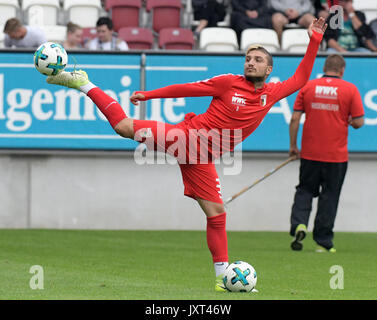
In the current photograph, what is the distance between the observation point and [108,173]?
14852mm

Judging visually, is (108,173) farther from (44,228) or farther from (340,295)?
(340,295)

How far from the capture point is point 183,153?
878cm

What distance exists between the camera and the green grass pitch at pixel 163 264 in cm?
824

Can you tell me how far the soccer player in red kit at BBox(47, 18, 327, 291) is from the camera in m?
8.77

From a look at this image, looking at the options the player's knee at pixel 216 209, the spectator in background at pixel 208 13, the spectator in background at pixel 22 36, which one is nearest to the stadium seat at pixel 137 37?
the spectator in background at pixel 208 13

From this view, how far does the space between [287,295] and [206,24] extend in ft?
34.3

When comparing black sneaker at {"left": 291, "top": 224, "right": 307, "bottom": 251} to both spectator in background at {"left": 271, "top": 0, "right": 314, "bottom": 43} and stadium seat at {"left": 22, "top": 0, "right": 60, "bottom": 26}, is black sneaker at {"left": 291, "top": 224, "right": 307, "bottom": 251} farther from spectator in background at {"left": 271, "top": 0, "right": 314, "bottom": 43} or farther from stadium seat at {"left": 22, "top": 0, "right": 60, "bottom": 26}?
stadium seat at {"left": 22, "top": 0, "right": 60, "bottom": 26}

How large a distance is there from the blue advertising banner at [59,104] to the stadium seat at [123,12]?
3593 mm

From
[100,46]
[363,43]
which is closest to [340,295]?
[100,46]

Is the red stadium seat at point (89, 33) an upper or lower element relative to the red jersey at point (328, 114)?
Result: upper

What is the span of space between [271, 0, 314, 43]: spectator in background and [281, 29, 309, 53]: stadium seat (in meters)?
0.61

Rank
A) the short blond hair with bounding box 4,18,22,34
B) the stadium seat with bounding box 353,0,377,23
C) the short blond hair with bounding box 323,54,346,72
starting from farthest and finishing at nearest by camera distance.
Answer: the stadium seat with bounding box 353,0,377,23
the short blond hair with bounding box 4,18,22,34
the short blond hair with bounding box 323,54,346,72

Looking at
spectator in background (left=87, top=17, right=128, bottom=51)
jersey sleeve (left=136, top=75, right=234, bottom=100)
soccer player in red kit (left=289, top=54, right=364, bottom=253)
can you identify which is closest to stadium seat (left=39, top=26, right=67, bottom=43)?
spectator in background (left=87, top=17, right=128, bottom=51)

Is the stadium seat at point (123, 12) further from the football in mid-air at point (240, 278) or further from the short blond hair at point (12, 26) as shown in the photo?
the football in mid-air at point (240, 278)
